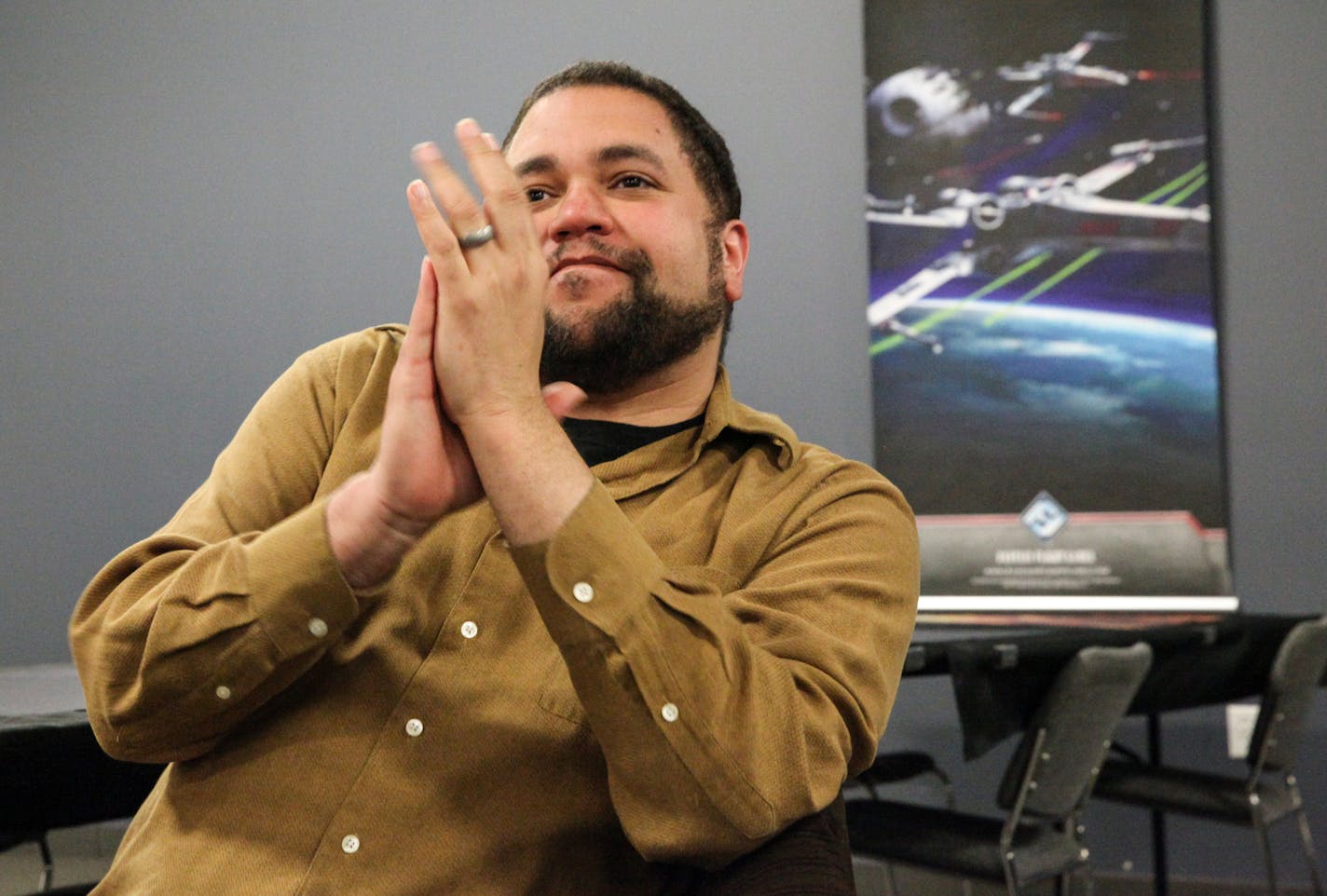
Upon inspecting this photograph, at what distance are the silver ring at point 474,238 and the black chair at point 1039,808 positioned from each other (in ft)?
6.03

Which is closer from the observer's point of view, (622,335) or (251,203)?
(622,335)

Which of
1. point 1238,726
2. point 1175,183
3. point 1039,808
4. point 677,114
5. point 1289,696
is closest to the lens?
point 677,114

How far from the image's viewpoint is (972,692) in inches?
110

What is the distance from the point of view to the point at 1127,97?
415 cm

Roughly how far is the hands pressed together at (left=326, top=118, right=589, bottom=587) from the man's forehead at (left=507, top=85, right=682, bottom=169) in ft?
1.35

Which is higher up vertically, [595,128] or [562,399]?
[595,128]

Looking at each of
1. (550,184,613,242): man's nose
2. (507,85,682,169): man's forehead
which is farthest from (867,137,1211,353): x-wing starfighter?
(550,184,613,242): man's nose

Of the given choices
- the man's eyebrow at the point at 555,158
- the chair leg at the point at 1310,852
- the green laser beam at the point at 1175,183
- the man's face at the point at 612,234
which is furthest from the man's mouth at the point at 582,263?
the green laser beam at the point at 1175,183

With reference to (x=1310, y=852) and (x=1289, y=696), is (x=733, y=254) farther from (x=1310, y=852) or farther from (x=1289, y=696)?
(x=1310, y=852)

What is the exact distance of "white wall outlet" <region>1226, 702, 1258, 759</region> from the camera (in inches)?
153

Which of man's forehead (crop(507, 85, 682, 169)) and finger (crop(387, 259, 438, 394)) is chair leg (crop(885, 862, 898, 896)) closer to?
man's forehead (crop(507, 85, 682, 169))

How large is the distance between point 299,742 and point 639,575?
403 mm

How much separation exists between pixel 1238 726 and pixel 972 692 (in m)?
1.56

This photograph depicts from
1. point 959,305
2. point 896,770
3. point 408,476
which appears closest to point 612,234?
point 408,476
